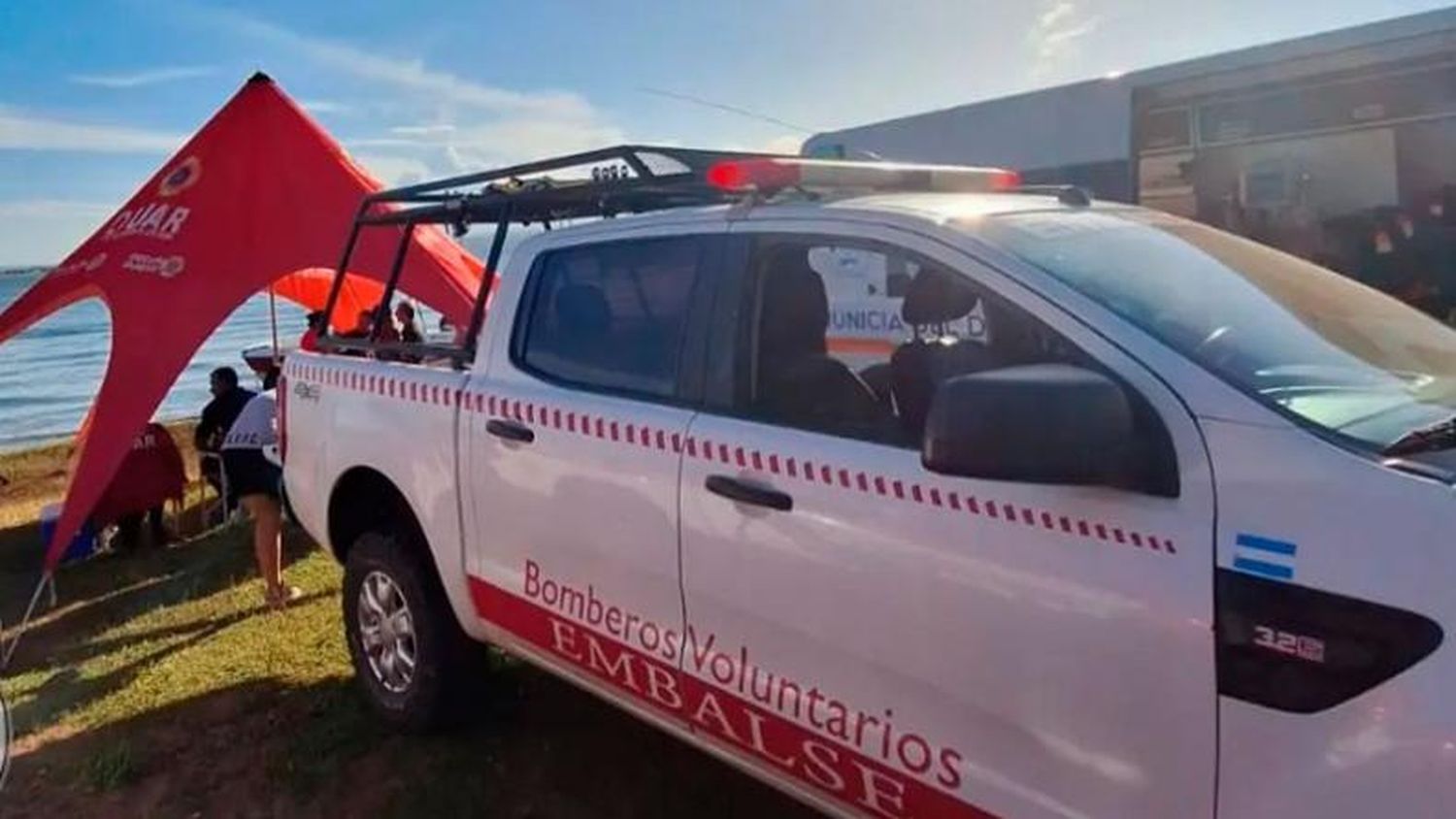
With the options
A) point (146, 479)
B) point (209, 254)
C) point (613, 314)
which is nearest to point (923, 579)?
point (613, 314)

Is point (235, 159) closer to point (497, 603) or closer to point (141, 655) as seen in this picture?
point (141, 655)

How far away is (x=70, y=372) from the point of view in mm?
38156

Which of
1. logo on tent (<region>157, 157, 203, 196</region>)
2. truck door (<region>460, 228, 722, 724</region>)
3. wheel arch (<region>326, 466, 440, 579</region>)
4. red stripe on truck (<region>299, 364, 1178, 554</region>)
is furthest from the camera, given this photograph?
logo on tent (<region>157, 157, 203, 196</region>)

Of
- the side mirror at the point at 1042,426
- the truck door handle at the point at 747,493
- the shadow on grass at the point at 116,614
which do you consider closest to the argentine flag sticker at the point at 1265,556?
the side mirror at the point at 1042,426

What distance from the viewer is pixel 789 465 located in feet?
7.84

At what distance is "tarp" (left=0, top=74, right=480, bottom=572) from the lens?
672cm

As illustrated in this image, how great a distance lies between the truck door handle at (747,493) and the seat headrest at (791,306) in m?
0.36

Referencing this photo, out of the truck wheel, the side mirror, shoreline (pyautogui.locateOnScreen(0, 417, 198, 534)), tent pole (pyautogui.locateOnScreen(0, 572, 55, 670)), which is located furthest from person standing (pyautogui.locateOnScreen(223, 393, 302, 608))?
the side mirror

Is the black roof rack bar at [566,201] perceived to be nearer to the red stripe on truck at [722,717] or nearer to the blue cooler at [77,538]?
the red stripe on truck at [722,717]

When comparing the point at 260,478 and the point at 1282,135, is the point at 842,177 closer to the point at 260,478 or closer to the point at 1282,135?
the point at 260,478

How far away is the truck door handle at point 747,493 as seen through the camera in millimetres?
2385

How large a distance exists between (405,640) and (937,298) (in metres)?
2.38

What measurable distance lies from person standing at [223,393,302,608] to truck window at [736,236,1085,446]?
426 cm

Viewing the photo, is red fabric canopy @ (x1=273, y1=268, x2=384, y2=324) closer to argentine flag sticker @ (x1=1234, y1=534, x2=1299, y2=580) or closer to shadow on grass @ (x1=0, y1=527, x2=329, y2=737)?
shadow on grass @ (x1=0, y1=527, x2=329, y2=737)
